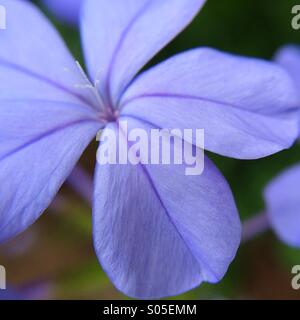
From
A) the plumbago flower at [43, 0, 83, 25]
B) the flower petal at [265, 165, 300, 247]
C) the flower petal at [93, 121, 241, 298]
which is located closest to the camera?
the flower petal at [93, 121, 241, 298]

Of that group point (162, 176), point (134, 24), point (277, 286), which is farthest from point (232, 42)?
point (162, 176)

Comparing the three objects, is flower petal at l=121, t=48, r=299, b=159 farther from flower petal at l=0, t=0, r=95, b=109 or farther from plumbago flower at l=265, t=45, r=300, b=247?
plumbago flower at l=265, t=45, r=300, b=247

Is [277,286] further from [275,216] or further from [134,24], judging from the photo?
[134,24]

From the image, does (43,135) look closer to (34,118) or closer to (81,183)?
(34,118)

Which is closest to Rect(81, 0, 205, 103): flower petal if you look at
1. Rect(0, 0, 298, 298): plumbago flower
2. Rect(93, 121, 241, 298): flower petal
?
Rect(0, 0, 298, 298): plumbago flower

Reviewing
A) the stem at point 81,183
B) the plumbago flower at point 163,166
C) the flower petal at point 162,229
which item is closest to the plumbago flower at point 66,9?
the stem at point 81,183

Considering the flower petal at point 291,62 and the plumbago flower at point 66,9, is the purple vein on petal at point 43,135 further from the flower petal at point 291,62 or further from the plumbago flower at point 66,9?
the plumbago flower at point 66,9
